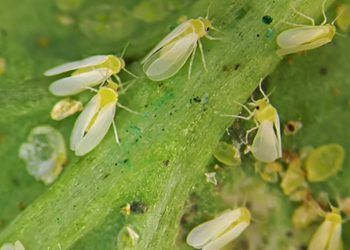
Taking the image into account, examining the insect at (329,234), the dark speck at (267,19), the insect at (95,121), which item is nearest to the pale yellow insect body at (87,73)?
the insect at (95,121)

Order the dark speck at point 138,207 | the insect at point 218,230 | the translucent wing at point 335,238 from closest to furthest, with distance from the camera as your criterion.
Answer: the dark speck at point 138,207 < the insect at point 218,230 < the translucent wing at point 335,238

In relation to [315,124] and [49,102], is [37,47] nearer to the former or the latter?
[49,102]

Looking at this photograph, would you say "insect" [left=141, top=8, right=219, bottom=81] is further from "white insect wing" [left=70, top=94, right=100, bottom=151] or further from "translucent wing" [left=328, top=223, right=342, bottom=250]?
"translucent wing" [left=328, top=223, right=342, bottom=250]

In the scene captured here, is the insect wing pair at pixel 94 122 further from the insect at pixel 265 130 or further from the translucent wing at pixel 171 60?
the insect at pixel 265 130

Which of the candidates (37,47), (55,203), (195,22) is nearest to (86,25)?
(37,47)

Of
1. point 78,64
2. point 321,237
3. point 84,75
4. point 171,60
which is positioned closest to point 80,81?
point 84,75
